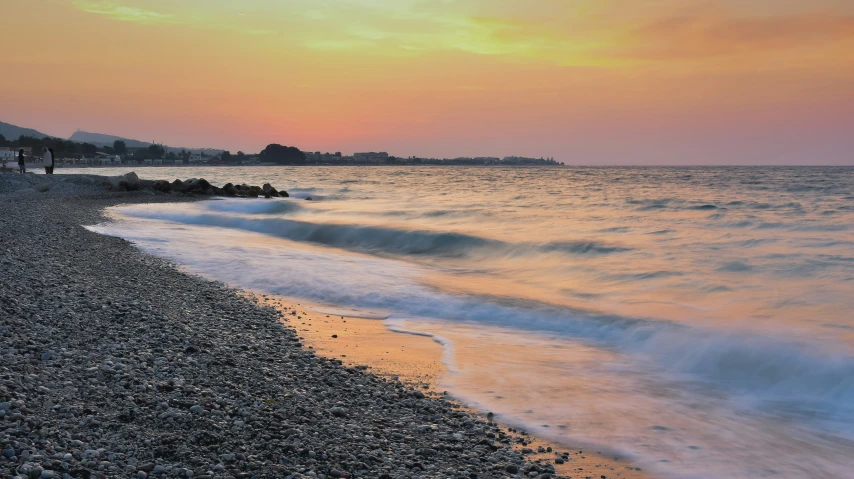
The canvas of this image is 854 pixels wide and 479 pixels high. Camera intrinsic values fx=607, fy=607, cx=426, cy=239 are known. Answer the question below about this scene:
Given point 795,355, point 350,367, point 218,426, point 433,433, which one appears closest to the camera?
point 218,426

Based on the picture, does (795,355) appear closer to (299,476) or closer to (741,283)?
(741,283)

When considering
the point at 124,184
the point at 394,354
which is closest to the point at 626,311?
the point at 394,354

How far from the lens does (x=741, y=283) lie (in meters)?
11.1

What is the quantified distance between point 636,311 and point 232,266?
741 cm

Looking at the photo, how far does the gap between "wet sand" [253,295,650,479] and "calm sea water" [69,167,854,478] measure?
0.68ft

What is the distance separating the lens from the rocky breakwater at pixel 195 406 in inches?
131

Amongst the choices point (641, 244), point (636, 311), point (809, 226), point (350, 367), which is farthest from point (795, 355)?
point (809, 226)

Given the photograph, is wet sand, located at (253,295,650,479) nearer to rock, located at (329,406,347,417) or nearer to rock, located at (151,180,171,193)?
rock, located at (329,406,347,417)

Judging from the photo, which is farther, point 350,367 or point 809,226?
point 809,226

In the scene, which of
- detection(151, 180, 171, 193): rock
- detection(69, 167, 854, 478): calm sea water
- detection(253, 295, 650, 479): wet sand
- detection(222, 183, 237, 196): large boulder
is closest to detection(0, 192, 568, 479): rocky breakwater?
detection(253, 295, 650, 479): wet sand

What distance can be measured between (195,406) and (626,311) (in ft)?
22.5

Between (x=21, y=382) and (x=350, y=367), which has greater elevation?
(x=21, y=382)

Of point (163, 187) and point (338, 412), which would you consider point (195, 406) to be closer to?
point (338, 412)

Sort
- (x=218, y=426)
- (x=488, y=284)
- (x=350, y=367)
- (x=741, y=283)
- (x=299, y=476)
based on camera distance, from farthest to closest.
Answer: (x=488, y=284), (x=741, y=283), (x=350, y=367), (x=218, y=426), (x=299, y=476)
